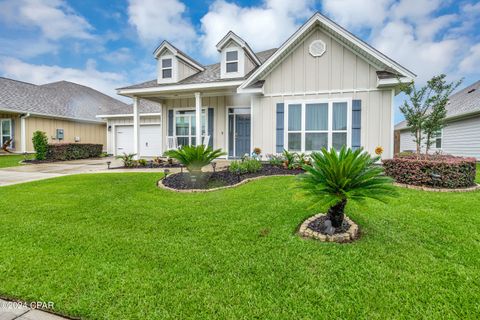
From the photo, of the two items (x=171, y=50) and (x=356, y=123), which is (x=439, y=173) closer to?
(x=356, y=123)

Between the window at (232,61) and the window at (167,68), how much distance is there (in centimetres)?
303

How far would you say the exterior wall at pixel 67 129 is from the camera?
56.3ft

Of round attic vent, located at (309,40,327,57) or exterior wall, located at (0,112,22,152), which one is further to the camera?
exterior wall, located at (0,112,22,152)

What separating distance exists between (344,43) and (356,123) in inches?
111

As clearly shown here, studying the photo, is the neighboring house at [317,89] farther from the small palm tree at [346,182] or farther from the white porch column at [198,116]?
the small palm tree at [346,182]

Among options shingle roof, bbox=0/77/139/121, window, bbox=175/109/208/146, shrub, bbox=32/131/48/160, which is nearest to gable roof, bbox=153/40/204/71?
window, bbox=175/109/208/146

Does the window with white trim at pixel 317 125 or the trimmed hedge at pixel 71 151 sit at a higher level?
the window with white trim at pixel 317 125

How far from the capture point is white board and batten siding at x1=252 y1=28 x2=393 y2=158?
350 inches

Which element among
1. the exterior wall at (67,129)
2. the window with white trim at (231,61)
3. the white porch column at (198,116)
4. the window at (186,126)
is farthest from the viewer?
the exterior wall at (67,129)

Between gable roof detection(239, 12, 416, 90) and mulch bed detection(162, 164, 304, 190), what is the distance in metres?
4.19

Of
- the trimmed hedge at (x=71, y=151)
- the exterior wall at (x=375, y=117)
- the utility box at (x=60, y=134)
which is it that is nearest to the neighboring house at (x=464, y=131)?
the exterior wall at (x=375, y=117)

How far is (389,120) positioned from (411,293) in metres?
7.75

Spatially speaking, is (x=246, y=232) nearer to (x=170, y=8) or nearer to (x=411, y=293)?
(x=411, y=293)

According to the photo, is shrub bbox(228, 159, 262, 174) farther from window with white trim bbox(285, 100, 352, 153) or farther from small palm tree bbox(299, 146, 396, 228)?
small palm tree bbox(299, 146, 396, 228)
